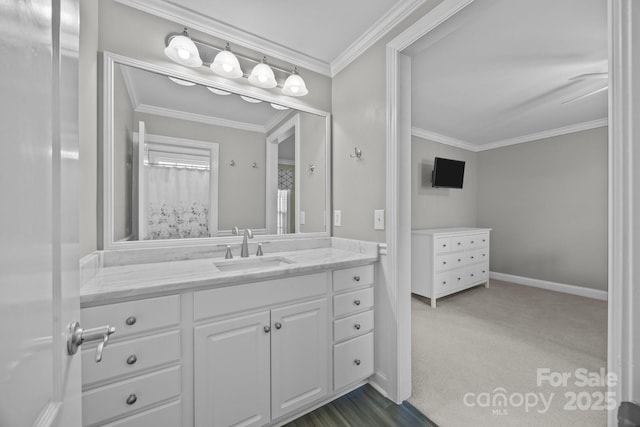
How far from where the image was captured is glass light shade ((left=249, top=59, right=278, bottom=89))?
1849mm

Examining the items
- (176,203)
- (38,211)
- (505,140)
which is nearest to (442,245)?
(505,140)

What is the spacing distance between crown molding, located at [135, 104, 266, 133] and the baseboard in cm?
486

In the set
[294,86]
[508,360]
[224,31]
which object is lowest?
[508,360]

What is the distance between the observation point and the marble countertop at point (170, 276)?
1.02 meters

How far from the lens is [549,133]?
4098mm

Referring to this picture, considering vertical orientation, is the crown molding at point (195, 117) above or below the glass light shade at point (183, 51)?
below

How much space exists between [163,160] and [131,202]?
0.32 metres

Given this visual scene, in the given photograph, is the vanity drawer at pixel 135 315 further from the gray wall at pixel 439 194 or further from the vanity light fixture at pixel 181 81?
the gray wall at pixel 439 194

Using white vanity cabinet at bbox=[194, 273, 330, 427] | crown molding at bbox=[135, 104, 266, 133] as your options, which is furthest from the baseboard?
crown molding at bbox=[135, 104, 266, 133]

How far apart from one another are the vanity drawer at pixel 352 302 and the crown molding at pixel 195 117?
4.44 feet

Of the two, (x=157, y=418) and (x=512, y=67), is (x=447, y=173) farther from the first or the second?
(x=157, y=418)

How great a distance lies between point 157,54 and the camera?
158cm

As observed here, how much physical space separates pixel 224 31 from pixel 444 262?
3459 mm

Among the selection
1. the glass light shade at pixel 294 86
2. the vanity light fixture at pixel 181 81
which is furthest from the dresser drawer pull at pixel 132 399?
the glass light shade at pixel 294 86
